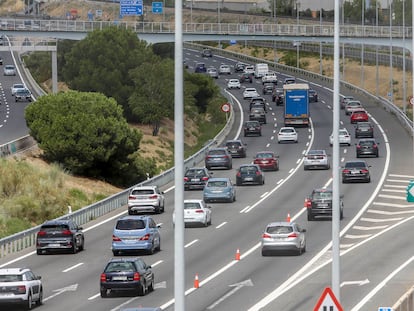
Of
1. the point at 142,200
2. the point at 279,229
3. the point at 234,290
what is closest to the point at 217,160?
the point at 142,200

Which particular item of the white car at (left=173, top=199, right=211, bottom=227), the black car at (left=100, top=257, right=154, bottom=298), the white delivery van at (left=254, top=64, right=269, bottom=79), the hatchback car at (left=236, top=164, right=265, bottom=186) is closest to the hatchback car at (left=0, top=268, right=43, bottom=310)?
the black car at (left=100, top=257, right=154, bottom=298)

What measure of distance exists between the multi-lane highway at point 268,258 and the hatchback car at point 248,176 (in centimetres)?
56

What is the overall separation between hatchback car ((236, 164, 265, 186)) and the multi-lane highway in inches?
22.2

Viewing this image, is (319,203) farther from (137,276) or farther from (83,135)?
(83,135)

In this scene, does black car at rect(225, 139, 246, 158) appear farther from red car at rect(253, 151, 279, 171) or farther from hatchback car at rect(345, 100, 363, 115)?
hatchback car at rect(345, 100, 363, 115)

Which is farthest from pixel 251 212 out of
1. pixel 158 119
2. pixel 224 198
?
pixel 158 119

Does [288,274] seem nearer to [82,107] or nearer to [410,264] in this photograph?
[410,264]

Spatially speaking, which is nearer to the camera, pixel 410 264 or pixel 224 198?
pixel 410 264

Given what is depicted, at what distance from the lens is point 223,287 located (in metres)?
44.2

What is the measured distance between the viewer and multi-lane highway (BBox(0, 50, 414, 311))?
136ft

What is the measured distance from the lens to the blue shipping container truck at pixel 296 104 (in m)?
109

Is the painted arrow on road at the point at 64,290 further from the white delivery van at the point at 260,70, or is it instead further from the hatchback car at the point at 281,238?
the white delivery van at the point at 260,70

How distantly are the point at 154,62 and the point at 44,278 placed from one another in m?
72.3

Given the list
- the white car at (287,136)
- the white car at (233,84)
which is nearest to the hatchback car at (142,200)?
the white car at (287,136)
